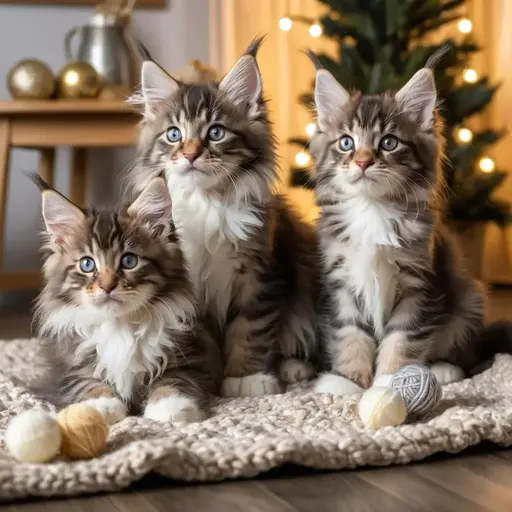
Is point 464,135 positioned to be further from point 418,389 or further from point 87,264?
point 87,264

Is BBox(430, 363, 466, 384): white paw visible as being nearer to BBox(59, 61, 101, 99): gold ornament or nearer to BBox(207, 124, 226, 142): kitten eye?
BBox(207, 124, 226, 142): kitten eye

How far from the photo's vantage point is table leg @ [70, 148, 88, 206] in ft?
12.5

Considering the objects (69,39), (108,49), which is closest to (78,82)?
(108,49)

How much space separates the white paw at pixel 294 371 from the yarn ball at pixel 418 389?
0.49 meters

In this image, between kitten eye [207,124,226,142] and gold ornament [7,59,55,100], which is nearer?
kitten eye [207,124,226,142]

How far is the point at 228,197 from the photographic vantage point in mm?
1943

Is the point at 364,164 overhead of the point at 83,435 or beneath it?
overhead

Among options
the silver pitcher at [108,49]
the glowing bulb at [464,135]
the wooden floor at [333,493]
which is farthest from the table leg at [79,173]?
the wooden floor at [333,493]

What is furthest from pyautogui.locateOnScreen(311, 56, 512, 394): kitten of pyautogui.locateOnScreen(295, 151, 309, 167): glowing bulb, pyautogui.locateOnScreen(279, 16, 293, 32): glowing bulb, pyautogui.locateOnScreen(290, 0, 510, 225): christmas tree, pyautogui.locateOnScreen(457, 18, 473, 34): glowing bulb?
pyautogui.locateOnScreen(457, 18, 473, 34): glowing bulb

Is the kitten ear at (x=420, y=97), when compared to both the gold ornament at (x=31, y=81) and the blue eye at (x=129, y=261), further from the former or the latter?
the gold ornament at (x=31, y=81)

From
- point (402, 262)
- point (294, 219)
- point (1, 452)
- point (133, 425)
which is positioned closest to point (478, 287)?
point (402, 262)

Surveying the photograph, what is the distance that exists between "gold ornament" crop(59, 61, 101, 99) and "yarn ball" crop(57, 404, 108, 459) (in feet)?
7.38

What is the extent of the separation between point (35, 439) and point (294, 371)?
92 cm

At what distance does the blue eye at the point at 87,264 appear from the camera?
5.46 feet
